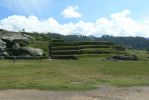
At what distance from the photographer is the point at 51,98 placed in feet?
69.7

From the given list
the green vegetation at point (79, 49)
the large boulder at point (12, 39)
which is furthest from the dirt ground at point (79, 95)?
the large boulder at point (12, 39)

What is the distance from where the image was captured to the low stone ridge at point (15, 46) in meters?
97.4

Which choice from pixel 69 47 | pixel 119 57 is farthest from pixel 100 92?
pixel 69 47

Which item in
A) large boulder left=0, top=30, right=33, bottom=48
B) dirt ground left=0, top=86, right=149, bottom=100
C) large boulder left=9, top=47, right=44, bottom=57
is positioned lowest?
dirt ground left=0, top=86, right=149, bottom=100

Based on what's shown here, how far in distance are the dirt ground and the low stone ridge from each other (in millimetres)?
70441

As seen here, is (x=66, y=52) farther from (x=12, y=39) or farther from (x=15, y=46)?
(x=12, y=39)

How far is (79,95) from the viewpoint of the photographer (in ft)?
74.3

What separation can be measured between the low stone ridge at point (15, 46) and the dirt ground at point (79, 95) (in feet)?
231

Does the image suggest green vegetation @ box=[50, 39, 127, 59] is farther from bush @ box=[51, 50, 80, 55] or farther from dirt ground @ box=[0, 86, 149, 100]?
dirt ground @ box=[0, 86, 149, 100]

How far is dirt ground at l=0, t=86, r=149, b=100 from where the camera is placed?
21578 millimetres

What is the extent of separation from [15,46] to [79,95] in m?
81.3

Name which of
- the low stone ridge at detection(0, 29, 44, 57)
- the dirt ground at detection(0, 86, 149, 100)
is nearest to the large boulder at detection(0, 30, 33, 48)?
the low stone ridge at detection(0, 29, 44, 57)

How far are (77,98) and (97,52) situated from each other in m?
88.4

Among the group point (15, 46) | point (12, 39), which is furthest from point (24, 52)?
point (12, 39)
